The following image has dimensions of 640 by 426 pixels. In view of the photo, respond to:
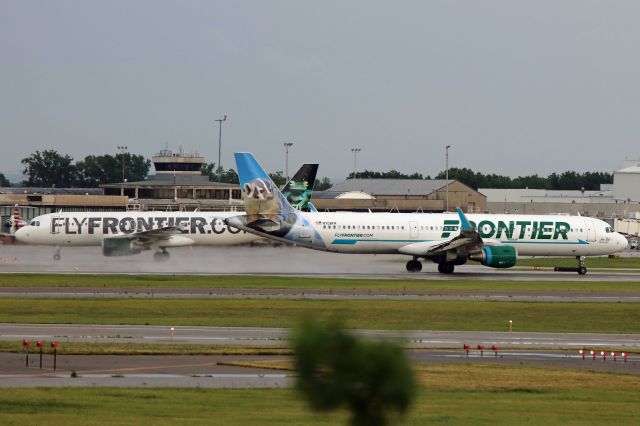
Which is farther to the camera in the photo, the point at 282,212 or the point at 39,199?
the point at 39,199

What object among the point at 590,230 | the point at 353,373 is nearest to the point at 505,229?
the point at 590,230

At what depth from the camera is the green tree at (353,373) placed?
9.35 meters

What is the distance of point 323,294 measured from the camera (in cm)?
5238

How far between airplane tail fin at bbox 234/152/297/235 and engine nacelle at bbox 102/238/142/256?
1271cm

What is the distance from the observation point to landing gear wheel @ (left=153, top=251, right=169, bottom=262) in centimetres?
7525

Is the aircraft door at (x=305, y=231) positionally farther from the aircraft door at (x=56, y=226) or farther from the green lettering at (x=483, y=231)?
the aircraft door at (x=56, y=226)

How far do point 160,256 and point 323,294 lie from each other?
26.1 meters

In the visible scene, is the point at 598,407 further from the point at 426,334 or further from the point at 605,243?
the point at 605,243

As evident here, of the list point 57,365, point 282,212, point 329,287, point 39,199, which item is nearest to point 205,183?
point 39,199

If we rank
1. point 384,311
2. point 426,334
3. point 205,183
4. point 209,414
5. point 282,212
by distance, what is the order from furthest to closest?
1. point 205,183
2. point 282,212
3. point 384,311
4. point 426,334
5. point 209,414

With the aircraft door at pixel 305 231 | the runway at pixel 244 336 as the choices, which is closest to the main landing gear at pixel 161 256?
the aircraft door at pixel 305 231

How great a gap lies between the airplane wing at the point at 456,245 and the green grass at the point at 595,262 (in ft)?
63.4

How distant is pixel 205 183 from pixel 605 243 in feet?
293

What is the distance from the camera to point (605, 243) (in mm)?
74375
